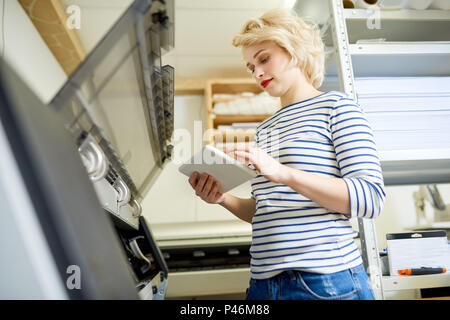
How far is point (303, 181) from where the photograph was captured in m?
0.60

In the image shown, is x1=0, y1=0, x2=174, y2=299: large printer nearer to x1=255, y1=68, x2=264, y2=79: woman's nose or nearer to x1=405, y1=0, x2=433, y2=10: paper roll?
x1=255, y1=68, x2=264, y2=79: woman's nose

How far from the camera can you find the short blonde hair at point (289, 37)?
2.72 feet

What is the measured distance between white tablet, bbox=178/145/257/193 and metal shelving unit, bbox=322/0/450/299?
708 millimetres

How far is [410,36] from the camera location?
5.12 feet

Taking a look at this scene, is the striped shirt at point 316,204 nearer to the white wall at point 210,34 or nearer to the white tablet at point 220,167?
the white tablet at point 220,167

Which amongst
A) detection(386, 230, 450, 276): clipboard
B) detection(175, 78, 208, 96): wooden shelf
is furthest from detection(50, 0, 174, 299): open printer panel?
detection(175, 78, 208, 96): wooden shelf

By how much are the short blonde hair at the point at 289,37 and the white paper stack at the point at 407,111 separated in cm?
51

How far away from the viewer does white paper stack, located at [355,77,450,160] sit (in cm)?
126

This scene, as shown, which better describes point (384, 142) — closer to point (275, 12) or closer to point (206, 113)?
point (275, 12)

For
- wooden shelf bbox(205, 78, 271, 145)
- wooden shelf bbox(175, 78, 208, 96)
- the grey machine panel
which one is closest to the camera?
the grey machine panel

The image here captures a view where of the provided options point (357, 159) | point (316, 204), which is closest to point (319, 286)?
point (316, 204)

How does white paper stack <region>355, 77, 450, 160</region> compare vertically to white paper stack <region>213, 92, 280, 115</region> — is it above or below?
below

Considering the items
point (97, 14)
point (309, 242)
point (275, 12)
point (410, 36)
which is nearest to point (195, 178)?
point (309, 242)
